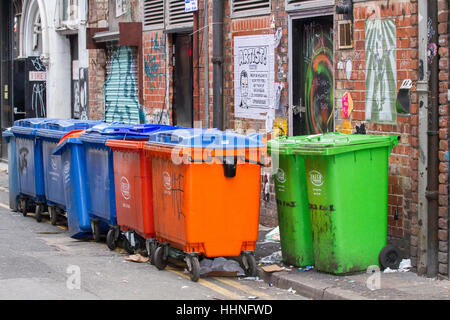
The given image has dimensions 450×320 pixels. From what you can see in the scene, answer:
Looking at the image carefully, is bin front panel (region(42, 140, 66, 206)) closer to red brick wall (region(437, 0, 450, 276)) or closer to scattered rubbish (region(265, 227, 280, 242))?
scattered rubbish (region(265, 227, 280, 242))

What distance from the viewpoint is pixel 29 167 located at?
13.6 metres

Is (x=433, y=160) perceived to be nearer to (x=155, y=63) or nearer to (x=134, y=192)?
(x=134, y=192)

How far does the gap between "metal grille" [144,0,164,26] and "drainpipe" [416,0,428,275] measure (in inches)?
325

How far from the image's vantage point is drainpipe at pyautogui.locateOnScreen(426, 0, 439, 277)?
8.56 m

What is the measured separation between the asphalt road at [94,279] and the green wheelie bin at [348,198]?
0.66m

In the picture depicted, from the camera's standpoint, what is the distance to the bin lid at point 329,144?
27.6 ft

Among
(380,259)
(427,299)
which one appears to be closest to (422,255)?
(380,259)

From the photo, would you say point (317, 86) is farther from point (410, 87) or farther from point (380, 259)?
point (380, 259)

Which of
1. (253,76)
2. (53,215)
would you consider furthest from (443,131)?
(53,215)

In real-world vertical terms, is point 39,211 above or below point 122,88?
below

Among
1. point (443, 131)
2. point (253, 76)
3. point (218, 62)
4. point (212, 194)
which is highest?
point (218, 62)

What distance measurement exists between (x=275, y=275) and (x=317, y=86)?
3.51 metres

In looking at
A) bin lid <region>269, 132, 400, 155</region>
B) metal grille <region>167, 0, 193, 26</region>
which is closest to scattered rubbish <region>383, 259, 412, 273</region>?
bin lid <region>269, 132, 400, 155</region>

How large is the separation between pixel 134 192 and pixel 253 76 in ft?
11.9
